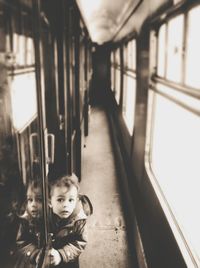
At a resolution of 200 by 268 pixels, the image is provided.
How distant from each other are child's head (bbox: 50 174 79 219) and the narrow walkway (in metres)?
1.02

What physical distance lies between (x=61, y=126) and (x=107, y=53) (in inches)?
482

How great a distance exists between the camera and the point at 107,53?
14539mm

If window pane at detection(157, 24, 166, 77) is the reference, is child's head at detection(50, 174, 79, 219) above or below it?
below

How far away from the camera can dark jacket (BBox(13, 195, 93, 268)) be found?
1689mm

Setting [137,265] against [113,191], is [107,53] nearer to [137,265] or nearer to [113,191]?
[113,191]

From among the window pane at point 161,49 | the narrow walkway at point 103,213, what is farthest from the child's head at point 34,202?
the window pane at point 161,49

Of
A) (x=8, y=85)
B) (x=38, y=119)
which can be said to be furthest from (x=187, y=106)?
(x=8, y=85)

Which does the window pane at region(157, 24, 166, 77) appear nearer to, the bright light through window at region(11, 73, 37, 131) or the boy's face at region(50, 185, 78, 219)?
the bright light through window at region(11, 73, 37, 131)

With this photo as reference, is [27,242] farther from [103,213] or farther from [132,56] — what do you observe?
[132,56]

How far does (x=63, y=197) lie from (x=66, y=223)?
0.65ft

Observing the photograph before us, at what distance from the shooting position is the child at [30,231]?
65.6 inches

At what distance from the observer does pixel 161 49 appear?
274 cm

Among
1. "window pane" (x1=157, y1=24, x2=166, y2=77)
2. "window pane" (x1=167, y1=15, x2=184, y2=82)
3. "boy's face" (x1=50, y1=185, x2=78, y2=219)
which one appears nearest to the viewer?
"boy's face" (x1=50, y1=185, x2=78, y2=219)

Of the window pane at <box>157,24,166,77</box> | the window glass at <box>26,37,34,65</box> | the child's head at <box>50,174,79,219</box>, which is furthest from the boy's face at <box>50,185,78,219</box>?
the window pane at <box>157,24,166,77</box>
